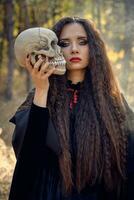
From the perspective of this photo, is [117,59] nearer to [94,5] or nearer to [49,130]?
[94,5]

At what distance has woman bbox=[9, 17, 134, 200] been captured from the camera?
302 cm

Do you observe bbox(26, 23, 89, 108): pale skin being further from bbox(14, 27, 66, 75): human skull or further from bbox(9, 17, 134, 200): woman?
bbox(14, 27, 66, 75): human skull

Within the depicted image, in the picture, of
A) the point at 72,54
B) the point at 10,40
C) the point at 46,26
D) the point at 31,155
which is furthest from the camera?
the point at 46,26

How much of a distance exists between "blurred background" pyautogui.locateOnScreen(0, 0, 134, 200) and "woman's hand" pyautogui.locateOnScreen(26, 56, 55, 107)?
533cm

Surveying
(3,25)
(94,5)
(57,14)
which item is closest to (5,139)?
(3,25)

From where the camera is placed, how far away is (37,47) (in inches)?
116

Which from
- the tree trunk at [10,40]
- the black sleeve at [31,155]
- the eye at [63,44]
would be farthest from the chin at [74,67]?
the tree trunk at [10,40]

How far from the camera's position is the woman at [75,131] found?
3016 mm

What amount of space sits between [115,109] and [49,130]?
50 cm

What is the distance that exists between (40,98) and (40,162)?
1.38ft

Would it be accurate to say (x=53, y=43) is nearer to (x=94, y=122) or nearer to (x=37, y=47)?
(x=37, y=47)

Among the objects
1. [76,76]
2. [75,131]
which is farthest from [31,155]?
[76,76]

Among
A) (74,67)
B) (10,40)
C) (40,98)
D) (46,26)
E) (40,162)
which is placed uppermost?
(46,26)

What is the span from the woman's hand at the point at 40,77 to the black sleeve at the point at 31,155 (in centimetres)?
5
